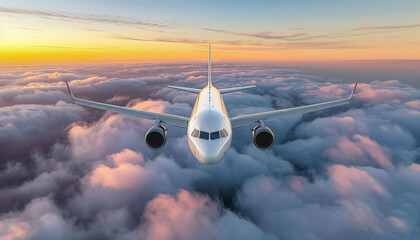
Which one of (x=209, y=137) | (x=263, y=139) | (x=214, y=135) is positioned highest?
(x=214, y=135)

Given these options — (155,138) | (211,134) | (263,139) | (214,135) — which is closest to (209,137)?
(211,134)

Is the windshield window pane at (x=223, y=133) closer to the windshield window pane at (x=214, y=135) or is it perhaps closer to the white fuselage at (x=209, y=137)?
the white fuselage at (x=209, y=137)

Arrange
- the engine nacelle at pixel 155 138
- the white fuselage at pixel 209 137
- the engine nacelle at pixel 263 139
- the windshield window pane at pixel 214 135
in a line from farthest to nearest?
the engine nacelle at pixel 155 138, the engine nacelle at pixel 263 139, the windshield window pane at pixel 214 135, the white fuselage at pixel 209 137

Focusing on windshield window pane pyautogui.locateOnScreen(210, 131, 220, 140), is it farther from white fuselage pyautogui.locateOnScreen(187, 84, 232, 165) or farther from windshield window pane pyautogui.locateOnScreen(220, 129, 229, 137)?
windshield window pane pyautogui.locateOnScreen(220, 129, 229, 137)

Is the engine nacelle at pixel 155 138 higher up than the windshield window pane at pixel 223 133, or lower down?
lower down

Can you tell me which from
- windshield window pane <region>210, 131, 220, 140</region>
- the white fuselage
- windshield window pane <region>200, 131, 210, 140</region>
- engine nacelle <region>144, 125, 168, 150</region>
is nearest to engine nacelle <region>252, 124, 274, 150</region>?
the white fuselage

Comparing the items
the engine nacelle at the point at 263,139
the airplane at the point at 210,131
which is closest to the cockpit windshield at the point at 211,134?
the airplane at the point at 210,131

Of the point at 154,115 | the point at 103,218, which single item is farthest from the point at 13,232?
the point at 154,115

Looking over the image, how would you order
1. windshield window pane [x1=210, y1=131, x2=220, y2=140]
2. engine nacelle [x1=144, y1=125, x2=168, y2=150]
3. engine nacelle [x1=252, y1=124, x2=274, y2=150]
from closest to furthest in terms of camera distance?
windshield window pane [x1=210, y1=131, x2=220, y2=140], engine nacelle [x1=252, y1=124, x2=274, y2=150], engine nacelle [x1=144, y1=125, x2=168, y2=150]

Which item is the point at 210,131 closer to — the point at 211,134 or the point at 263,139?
the point at 211,134

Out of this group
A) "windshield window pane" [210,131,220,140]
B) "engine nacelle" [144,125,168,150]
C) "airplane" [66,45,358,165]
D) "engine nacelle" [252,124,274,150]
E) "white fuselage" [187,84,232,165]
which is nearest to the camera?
"white fuselage" [187,84,232,165]

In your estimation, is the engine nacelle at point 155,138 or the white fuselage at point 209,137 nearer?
the white fuselage at point 209,137
